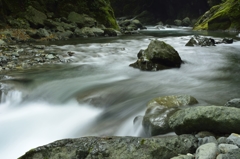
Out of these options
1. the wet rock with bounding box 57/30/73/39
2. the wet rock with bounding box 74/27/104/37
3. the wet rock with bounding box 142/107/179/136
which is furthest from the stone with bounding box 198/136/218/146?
the wet rock with bounding box 74/27/104/37

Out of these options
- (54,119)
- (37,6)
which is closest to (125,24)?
(37,6)

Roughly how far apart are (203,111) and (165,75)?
4710mm

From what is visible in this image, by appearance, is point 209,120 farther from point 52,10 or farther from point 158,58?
point 52,10

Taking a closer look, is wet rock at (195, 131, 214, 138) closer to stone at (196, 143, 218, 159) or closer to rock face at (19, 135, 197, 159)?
rock face at (19, 135, 197, 159)

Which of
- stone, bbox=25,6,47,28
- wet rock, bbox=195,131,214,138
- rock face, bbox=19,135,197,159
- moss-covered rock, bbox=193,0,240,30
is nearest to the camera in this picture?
rock face, bbox=19,135,197,159

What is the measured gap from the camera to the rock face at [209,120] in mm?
3308

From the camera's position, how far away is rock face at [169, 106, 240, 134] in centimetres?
331

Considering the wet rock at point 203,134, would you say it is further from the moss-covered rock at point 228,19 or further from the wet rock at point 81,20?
the moss-covered rock at point 228,19

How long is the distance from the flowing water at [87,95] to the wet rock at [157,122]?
11.5 inches

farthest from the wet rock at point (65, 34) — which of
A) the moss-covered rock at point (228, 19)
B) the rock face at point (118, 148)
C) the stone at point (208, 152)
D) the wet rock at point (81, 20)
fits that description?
the stone at point (208, 152)

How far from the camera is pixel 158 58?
877 cm

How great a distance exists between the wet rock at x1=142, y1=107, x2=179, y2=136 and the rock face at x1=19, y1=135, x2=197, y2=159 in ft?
2.13

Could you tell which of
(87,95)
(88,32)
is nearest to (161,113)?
(87,95)

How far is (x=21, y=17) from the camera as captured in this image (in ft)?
68.3
